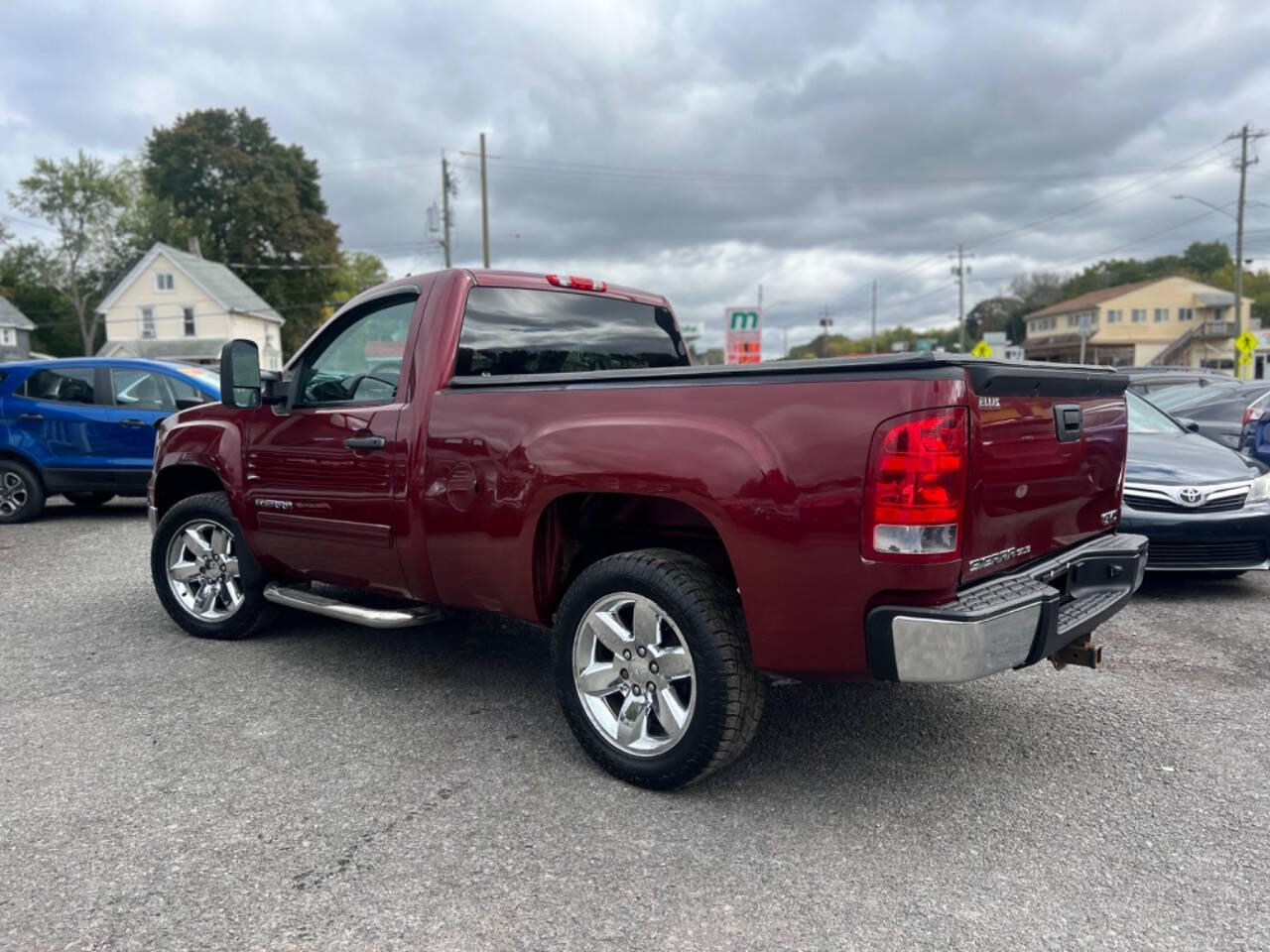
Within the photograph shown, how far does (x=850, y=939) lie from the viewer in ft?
8.01

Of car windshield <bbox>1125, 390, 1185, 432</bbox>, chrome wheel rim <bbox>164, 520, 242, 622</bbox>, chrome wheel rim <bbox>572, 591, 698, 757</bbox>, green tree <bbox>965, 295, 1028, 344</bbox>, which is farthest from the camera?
green tree <bbox>965, 295, 1028, 344</bbox>

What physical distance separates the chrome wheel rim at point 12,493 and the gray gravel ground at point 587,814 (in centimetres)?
580

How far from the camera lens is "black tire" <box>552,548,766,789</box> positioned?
3.02m

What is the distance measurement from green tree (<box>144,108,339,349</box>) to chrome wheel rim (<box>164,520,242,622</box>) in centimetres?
5700

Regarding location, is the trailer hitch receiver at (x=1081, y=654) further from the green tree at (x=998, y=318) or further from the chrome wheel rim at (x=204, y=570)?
the green tree at (x=998, y=318)

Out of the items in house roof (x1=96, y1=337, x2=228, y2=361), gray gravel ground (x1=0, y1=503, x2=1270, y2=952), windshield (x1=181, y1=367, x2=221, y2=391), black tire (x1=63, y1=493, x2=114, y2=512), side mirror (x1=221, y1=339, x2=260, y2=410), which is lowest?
gray gravel ground (x1=0, y1=503, x2=1270, y2=952)

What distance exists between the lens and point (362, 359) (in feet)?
14.4

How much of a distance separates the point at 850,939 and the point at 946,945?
0.24m

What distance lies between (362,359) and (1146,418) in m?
6.00

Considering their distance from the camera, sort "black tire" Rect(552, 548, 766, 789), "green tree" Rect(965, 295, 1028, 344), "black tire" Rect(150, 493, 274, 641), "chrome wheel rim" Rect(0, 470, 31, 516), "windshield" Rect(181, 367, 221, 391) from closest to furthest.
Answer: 1. "black tire" Rect(552, 548, 766, 789)
2. "black tire" Rect(150, 493, 274, 641)
3. "chrome wheel rim" Rect(0, 470, 31, 516)
4. "windshield" Rect(181, 367, 221, 391)
5. "green tree" Rect(965, 295, 1028, 344)

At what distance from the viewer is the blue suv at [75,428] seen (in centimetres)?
952

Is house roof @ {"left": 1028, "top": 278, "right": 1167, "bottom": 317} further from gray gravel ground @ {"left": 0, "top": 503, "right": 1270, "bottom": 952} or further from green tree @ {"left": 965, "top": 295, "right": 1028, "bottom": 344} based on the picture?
gray gravel ground @ {"left": 0, "top": 503, "right": 1270, "bottom": 952}

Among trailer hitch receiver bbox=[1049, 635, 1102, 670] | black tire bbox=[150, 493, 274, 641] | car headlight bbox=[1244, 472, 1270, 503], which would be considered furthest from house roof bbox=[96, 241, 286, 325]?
trailer hitch receiver bbox=[1049, 635, 1102, 670]

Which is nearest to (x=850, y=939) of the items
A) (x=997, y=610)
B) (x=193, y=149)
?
(x=997, y=610)
